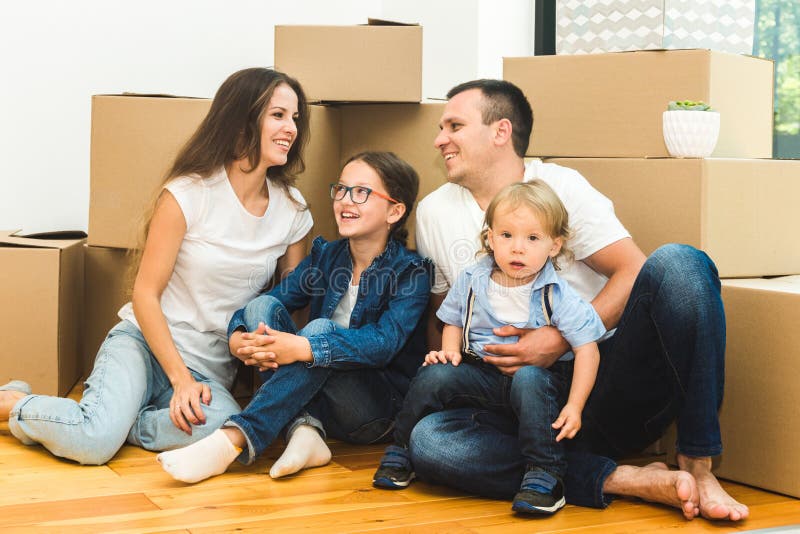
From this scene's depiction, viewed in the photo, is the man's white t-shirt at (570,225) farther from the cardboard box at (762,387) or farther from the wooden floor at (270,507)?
the wooden floor at (270,507)

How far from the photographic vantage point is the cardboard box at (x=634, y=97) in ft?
6.06

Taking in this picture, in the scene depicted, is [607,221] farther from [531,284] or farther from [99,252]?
[99,252]

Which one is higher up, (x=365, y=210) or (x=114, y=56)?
(x=114, y=56)

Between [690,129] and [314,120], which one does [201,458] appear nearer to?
[314,120]

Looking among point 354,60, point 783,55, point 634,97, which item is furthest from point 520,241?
point 783,55

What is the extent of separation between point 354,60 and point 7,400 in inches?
38.6

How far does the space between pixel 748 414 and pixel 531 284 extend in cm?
43

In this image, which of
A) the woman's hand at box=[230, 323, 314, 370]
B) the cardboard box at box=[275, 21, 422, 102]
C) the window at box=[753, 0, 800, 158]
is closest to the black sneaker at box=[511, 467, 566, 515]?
the woman's hand at box=[230, 323, 314, 370]

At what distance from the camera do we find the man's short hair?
72.8 inches

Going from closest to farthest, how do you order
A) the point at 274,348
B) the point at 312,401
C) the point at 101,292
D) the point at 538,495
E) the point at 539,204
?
the point at 538,495
the point at 539,204
the point at 274,348
the point at 312,401
the point at 101,292

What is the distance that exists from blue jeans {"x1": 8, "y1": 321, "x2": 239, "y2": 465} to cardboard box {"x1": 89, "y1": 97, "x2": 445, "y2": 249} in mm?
346

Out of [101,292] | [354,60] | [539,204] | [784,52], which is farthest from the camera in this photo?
[784,52]

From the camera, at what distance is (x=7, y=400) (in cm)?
187

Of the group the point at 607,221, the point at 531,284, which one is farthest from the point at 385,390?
the point at 607,221
